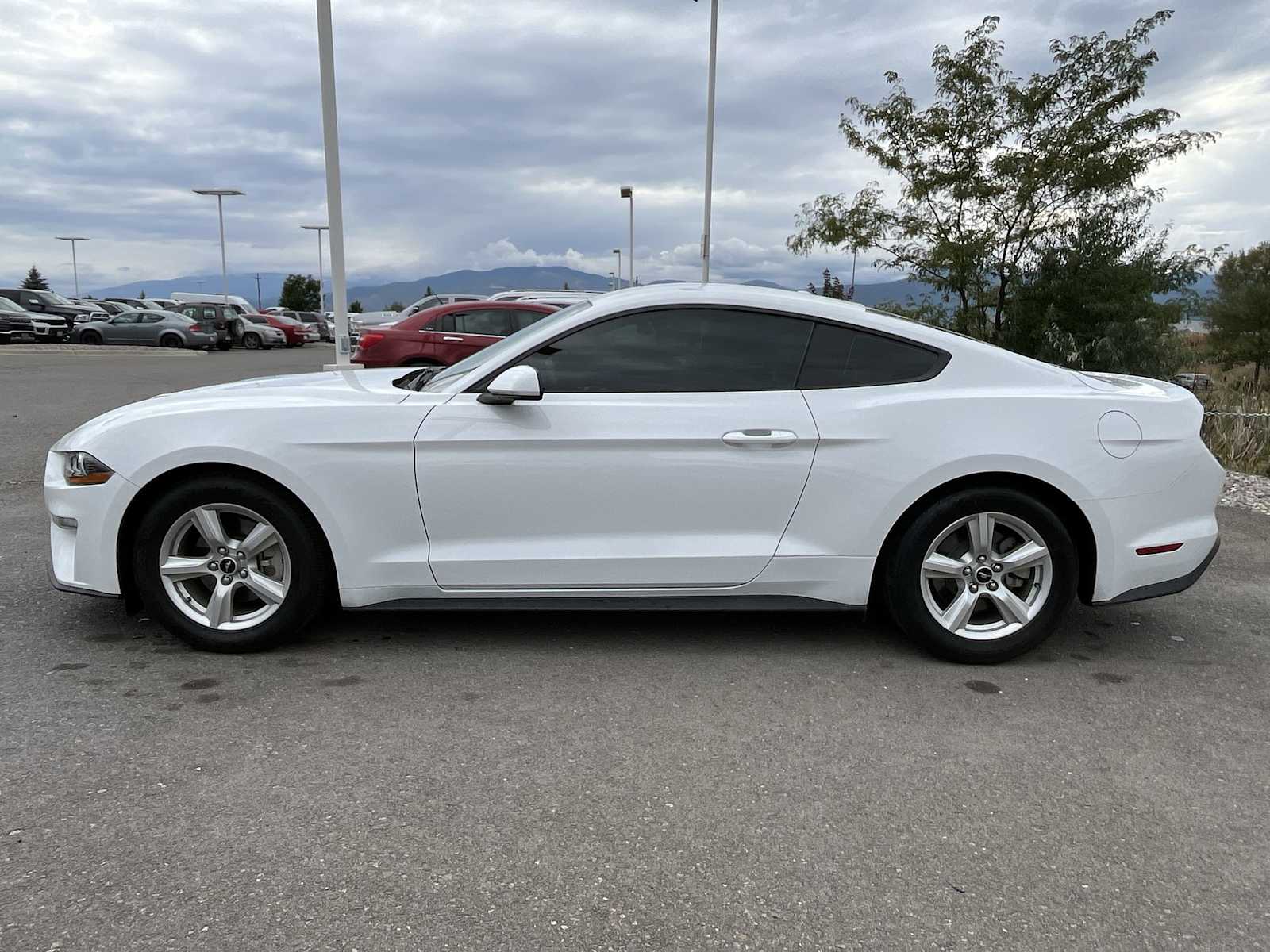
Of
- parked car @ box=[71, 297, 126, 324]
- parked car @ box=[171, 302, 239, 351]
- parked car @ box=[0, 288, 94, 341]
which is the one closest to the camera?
parked car @ box=[0, 288, 94, 341]

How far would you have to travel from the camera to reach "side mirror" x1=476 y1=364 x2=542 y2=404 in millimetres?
3705

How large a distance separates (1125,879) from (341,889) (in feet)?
6.57

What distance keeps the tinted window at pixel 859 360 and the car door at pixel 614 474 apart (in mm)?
150

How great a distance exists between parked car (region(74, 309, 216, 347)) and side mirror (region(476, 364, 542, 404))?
31.9 metres

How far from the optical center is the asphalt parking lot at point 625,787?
233cm

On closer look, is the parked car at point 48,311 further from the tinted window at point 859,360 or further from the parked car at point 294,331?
the tinted window at point 859,360

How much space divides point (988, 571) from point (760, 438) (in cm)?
109

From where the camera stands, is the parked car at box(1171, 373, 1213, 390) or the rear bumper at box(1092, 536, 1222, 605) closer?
the rear bumper at box(1092, 536, 1222, 605)

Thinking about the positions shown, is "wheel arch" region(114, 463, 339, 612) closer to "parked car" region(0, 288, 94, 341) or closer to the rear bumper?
the rear bumper

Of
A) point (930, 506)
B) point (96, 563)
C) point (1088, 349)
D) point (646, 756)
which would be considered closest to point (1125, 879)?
point (646, 756)

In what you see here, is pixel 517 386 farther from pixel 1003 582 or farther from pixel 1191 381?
pixel 1191 381

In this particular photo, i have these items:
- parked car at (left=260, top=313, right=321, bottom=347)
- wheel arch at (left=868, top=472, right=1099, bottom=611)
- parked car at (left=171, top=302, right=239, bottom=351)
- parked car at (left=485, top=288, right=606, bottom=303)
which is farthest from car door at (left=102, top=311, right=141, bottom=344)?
wheel arch at (left=868, top=472, right=1099, bottom=611)

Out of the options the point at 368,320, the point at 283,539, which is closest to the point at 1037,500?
the point at 283,539

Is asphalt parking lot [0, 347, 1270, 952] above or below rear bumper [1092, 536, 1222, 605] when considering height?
below
